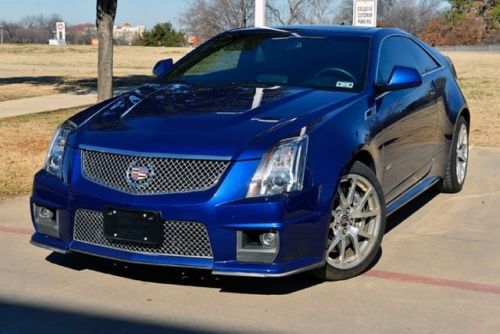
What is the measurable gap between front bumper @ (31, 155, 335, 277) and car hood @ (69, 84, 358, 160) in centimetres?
22

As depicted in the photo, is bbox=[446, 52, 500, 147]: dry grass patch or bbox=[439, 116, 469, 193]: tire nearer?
bbox=[439, 116, 469, 193]: tire

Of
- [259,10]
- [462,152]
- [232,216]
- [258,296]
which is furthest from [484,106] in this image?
[232,216]

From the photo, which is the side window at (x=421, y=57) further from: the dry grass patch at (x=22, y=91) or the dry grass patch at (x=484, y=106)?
the dry grass patch at (x=22, y=91)

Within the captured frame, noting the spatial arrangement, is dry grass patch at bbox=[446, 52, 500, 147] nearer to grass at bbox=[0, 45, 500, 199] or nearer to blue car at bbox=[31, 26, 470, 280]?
grass at bbox=[0, 45, 500, 199]

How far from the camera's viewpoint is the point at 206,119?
4559 millimetres

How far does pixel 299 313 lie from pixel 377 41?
244cm

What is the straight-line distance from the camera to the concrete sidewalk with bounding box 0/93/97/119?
1307 cm

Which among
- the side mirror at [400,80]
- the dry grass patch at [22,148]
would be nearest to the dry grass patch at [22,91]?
the dry grass patch at [22,148]

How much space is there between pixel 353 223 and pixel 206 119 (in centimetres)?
117

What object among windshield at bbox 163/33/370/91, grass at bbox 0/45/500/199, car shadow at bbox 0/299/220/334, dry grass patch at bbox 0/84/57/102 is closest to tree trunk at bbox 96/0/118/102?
grass at bbox 0/45/500/199

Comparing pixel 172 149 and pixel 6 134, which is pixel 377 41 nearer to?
pixel 172 149

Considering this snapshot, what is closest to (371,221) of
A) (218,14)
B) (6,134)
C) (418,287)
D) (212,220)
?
(418,287)

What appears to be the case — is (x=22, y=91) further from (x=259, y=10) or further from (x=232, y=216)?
(x=232, y=216)

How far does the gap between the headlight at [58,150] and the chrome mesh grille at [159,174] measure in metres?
0.42
